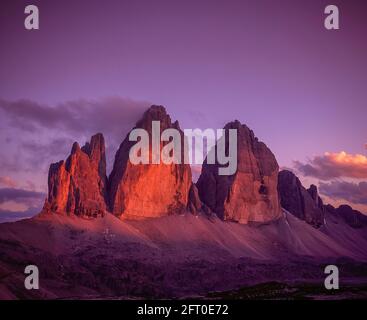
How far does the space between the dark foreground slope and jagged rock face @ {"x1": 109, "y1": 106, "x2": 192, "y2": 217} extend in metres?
4.27

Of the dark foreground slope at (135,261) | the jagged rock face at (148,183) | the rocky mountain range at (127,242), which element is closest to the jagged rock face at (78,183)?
the rocky mountain range at (127,242)

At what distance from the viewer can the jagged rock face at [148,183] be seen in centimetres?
17675

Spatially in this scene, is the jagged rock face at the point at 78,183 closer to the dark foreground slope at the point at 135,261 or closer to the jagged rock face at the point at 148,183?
the dark foreground slope at the point at 135,261

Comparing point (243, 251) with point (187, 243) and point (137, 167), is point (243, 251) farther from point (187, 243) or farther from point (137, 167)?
point (137, 167)

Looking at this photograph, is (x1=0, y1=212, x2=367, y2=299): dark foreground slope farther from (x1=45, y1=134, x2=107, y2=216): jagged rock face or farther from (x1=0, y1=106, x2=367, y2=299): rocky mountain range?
(x1=45, y1=134, x2=107, y2=216): jagged rock face

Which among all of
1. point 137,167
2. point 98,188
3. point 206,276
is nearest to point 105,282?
point 206,276

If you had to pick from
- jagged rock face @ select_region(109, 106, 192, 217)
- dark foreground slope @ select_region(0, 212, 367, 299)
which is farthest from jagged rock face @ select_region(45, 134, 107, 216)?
jagged rock face @ select_region(109, 106, 192, 217)

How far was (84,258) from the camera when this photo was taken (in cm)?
13688

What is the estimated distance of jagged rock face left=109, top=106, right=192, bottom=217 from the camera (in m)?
177

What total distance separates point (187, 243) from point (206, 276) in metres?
29.2

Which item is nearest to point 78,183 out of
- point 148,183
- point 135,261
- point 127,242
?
point 127,242

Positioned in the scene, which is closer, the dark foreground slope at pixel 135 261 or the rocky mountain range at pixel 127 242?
the dark foreground slope at pixel 135 261

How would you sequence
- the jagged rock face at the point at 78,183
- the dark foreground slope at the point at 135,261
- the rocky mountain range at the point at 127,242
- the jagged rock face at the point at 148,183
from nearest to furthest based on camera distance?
the dark foreground slope at the point at 135,261
the rocky mountain range at the point at 127,242
the jagged rock face at the point at 78,183
the jagged rock face at the point at 148,183

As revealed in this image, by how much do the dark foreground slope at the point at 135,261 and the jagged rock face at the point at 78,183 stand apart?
12.7 ft
